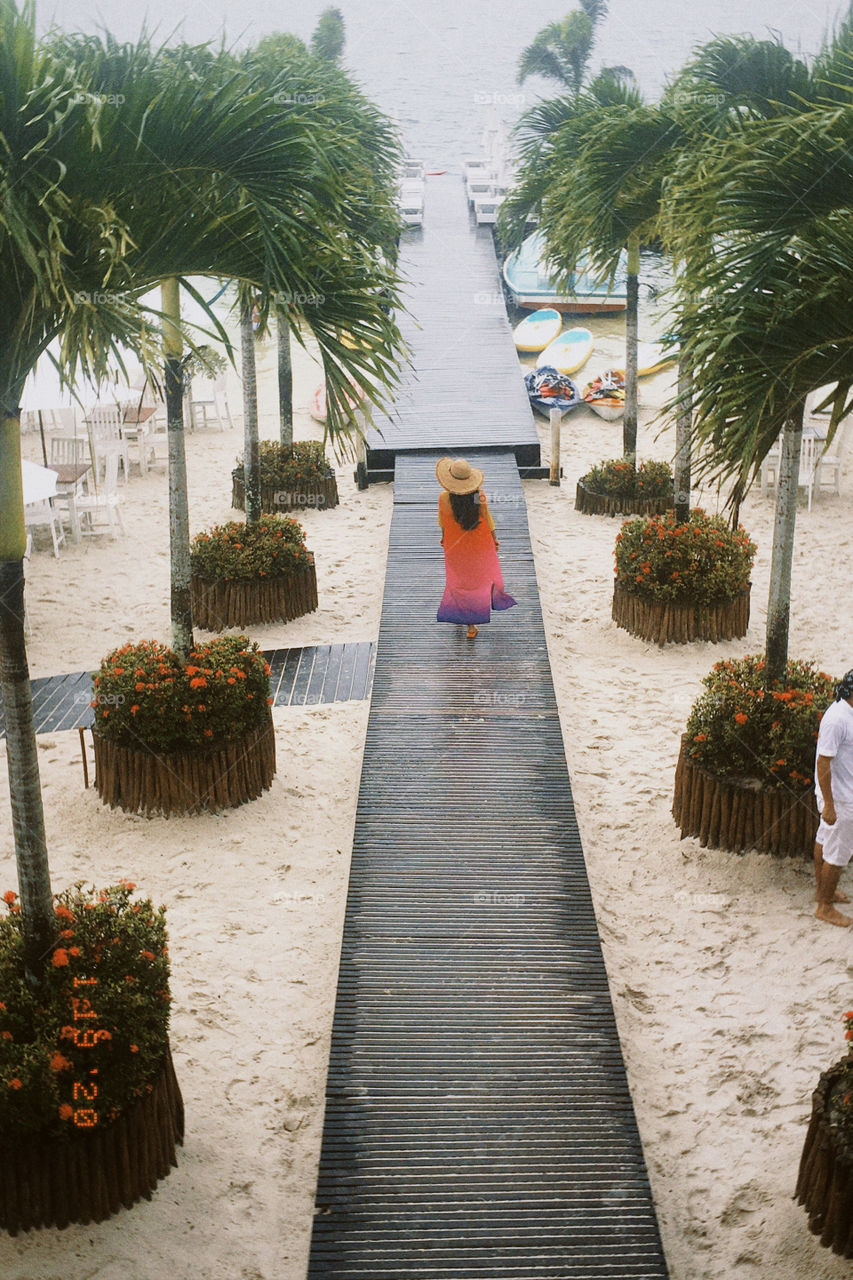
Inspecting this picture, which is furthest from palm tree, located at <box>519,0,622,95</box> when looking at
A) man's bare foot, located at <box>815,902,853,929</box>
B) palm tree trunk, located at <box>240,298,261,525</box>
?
man's bare foot, located at <box>815,902,853,929</box>

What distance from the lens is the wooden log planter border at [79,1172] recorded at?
4.87m

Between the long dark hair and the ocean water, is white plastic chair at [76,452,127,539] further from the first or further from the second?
the ocean water

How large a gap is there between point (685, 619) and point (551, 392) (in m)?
10.1

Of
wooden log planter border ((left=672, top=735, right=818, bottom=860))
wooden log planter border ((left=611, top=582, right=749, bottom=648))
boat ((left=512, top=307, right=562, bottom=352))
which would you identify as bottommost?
wooden log planter border ((left=672, top=735, right=818, bottom=860))

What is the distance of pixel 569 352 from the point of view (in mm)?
23672

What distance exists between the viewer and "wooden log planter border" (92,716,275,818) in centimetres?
834

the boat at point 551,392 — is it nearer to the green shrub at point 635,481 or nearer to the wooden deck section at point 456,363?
the wooden deck section at point 456,363

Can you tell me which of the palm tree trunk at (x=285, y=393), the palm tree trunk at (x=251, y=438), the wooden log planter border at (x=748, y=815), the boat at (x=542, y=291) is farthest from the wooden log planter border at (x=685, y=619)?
the boat at (x=542, y=291)

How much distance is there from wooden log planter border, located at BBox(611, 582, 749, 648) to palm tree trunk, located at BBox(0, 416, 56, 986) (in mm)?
7028

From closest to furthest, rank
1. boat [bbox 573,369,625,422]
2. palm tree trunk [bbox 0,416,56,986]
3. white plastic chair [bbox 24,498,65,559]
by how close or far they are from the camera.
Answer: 1. palm tree trunk [bbox 0,416,56,986]
2. white plastic chair [bbox 24,498,65,559]
3. boat [bbox 573,369,625,422]

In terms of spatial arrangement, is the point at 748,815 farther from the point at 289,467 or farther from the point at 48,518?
the point at 289,467

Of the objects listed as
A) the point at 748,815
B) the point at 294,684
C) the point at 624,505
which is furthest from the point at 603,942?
the point at 624,505

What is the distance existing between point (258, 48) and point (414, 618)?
26.6 ft

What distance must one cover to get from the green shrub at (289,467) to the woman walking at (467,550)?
203 inches
